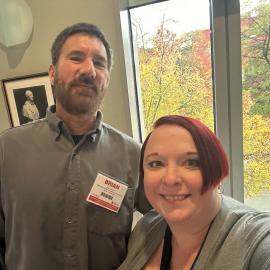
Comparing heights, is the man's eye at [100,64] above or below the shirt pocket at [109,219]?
above

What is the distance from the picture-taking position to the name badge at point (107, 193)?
1196 mm

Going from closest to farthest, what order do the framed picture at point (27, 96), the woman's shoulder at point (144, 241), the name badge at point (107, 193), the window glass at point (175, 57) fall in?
the woman's shoulder at point (144, 241) → the name badge at point (107, 193) → the window glass at point (175, 57) → the framed picture at point (27, 96)

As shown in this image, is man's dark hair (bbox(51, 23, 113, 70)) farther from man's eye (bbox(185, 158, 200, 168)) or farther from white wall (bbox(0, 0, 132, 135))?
man's eye (bbox(185, 158, 200, 168))

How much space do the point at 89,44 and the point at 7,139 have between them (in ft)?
1.69

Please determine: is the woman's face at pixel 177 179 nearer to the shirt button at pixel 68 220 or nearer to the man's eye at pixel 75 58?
the shirt button at pixel 68 220

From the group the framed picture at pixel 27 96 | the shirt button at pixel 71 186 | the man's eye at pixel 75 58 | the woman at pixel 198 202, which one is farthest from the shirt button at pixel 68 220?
the framed picture at pixel 27 96

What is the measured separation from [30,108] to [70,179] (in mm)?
1022

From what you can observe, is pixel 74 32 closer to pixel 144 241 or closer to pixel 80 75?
pixel 80 75

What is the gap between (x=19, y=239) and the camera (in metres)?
1.17

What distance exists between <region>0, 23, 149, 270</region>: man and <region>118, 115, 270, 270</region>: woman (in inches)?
11.9

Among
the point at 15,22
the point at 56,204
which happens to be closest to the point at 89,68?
the point at 56,204

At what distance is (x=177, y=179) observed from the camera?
88cm

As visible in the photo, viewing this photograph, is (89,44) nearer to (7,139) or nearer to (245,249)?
(7,139)

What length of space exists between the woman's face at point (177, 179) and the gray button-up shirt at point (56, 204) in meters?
0.33
